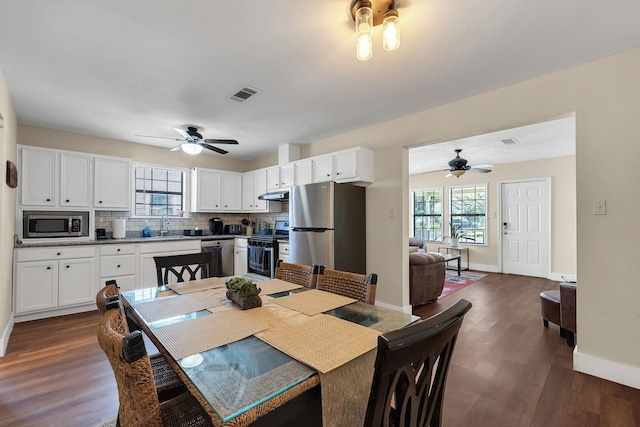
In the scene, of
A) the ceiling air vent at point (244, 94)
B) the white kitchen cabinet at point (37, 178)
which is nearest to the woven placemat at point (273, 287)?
the ceiling air vent at point (244, 94)

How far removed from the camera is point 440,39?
6.70 ft

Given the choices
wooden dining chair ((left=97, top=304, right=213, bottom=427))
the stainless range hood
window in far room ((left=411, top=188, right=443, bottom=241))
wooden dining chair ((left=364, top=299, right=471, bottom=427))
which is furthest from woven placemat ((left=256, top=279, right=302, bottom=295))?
window in far room ((left=411, top=188, right=443, bottom=241))

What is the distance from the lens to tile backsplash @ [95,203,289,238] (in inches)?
177

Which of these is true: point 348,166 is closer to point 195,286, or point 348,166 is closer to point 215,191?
point 195,286

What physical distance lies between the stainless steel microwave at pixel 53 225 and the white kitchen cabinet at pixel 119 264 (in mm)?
453

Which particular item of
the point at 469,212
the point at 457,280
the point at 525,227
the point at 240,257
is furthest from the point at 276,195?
the point at 525,227

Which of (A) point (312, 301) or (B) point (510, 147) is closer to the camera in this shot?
(A) point (312, 301)

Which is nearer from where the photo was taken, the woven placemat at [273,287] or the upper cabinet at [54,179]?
the woven placemat at [273,287]

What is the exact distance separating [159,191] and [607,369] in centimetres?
607

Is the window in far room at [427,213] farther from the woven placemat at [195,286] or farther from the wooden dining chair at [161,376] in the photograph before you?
the wooden dining chair at [161,376]

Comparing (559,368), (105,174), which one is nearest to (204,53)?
(105,174)

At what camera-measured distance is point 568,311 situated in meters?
2.82

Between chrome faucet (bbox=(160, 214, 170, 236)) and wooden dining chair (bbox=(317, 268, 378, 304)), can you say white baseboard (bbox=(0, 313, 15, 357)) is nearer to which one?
chrome faucet (bbox=(160, 214, 170, 236))

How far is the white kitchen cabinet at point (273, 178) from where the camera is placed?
4887 millimetres
